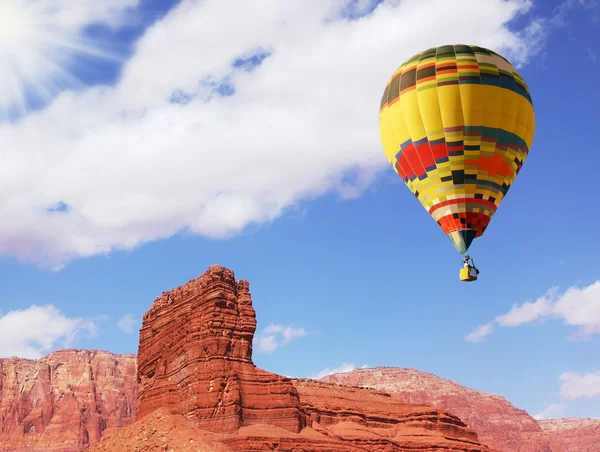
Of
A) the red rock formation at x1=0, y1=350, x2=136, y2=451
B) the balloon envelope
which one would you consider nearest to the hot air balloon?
the balloon envelope

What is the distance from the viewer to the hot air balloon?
145 feet

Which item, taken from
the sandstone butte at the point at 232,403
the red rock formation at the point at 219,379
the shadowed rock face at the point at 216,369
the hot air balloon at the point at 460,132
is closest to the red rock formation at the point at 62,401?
the sandstone butte at the point at 232,403

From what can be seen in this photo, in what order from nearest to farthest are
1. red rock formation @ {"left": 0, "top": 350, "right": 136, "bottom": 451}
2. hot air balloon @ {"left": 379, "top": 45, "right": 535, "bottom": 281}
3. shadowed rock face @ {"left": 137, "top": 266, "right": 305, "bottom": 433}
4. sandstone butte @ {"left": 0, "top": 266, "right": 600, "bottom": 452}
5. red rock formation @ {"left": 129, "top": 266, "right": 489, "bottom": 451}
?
hot air balloon @ {"left": 379, "top": 45, "right": 535, "bottom": 281} → sandstone butte @ {"left": 0, "top": 266, "right": 600, "bottom": 452} → red rock formation @ {"left": 129, "top": 266, "right": 489, "bottom": 451} → shadowed rock face @ {"left": 137, "top": 266, "right": 305, "bottom": 433} → red rock formation @ {"left": 0, "top": 350, "right": 136, "bottom": 451}

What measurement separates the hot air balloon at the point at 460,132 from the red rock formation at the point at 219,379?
84.0 feet

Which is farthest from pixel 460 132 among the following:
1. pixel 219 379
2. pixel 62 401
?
pixel 62 401

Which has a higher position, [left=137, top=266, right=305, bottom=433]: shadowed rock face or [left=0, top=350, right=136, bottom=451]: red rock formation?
[left=0, top=350, right=136, bottom=451]: red rock formation

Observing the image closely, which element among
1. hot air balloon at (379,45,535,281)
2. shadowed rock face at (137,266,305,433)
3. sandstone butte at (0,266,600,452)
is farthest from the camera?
shadowed rock face at (137,266,305,433)

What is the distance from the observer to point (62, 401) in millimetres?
183750

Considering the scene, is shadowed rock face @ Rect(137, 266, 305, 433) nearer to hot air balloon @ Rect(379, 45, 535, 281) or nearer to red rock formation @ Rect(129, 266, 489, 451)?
red rock formation @ Rect(129, 266, 489, 451)

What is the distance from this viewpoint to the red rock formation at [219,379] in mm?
64312

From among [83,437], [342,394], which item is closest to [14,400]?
[83,437]

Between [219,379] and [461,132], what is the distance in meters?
31.1

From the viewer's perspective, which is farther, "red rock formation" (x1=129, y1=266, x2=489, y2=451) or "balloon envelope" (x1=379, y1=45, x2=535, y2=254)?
"red rock formation" (x1=129, y1=266, x2=489, y2=451)

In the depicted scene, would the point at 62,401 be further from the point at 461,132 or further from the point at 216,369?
the point at 461,132
